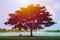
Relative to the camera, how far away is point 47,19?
4789mm

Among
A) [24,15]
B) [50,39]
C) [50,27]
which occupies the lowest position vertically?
[50,39]

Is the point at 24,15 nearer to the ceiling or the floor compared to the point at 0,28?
nearer to the ceiling

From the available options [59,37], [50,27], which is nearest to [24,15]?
[50,27]

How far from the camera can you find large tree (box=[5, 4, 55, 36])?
4.69 meters

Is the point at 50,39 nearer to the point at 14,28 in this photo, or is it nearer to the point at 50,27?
the point at 50,27

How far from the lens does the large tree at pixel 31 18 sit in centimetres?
469

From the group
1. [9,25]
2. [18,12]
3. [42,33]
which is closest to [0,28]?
[9,25]

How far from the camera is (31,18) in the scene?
4.75 metres

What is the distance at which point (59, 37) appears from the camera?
Result: 4730mm

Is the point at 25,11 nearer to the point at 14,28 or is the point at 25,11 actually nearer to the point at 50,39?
the point at 14,28

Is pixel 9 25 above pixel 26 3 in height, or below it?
below

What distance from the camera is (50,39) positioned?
4652 millimetres

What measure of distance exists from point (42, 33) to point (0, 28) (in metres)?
1.01

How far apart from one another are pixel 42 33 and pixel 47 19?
0.36m
